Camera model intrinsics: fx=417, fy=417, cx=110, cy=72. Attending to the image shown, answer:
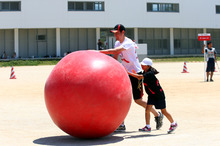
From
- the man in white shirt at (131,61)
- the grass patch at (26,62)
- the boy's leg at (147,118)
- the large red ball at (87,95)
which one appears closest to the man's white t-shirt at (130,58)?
the man in white shirt at (131,61)

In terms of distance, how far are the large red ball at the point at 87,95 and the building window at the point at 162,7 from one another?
48188 mm

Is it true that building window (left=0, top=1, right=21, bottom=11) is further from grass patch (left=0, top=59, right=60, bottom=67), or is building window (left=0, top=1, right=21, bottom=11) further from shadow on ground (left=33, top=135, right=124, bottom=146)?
shadow on ground (left=33, top=135, right=124, bottom=146)

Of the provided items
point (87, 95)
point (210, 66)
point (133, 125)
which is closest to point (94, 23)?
point (210, 66)

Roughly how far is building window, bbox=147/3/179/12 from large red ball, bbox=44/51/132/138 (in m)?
48.2

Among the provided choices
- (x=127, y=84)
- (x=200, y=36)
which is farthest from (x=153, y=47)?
(x=127, y=84)

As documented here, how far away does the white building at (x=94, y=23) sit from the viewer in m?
49.0

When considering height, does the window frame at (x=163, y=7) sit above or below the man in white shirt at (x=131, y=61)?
above

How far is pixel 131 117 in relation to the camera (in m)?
10.3

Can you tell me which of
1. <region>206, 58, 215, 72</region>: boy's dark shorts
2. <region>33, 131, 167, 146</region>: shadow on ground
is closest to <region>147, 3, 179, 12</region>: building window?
<region>206, 58, 215, 72</region>: boy's dark shorts

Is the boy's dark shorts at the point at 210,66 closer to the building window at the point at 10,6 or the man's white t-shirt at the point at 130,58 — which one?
the man's white t-shirt at the point at 130,58

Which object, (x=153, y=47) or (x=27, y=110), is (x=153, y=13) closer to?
(x=153, y=47)

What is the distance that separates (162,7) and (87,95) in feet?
163

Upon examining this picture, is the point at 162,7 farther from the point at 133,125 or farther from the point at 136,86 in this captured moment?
the point at 136,86

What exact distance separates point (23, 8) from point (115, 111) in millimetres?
43568
